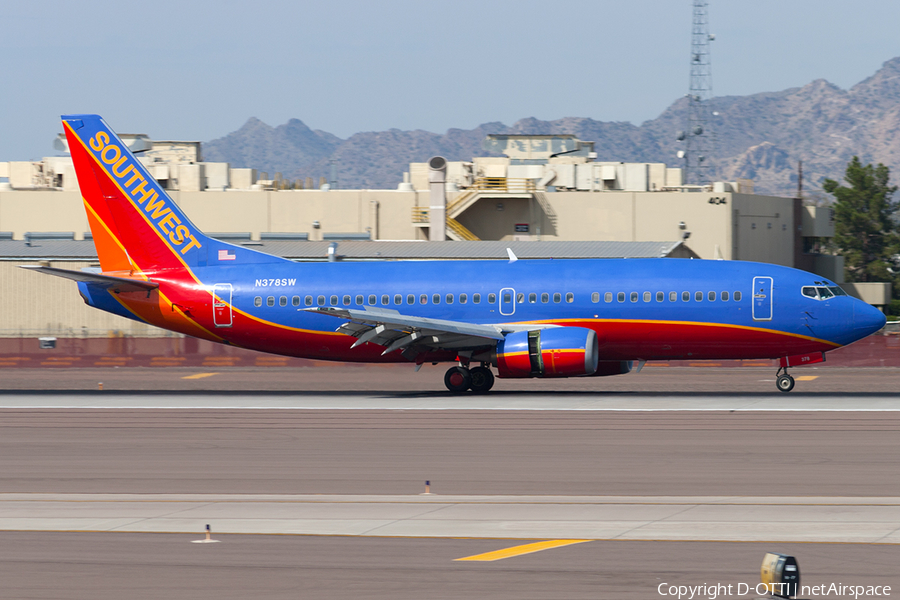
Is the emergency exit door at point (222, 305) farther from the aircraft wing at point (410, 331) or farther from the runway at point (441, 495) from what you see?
the runway at point (441, 495)

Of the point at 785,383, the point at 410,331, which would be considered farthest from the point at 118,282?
the point at 785,383

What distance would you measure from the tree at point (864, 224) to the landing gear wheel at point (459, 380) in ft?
312

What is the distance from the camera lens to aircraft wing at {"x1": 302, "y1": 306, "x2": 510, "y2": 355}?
3422cm

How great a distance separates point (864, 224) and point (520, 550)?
120m

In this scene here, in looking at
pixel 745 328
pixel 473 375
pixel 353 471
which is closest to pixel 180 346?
pixel 473 375

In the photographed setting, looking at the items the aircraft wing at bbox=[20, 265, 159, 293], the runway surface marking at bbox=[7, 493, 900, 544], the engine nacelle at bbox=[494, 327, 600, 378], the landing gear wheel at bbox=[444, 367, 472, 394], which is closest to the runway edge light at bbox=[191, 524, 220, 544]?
the runway surface marking at bbox=[7, 493, 900, 544]

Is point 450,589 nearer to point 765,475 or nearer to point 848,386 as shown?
point 765,475

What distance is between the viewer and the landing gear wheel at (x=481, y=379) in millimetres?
36750

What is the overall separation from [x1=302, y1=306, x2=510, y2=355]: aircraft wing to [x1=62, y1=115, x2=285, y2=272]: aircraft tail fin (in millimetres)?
6572

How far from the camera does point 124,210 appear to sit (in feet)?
127

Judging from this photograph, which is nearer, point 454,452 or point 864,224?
point 454,452

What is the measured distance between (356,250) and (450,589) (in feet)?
184

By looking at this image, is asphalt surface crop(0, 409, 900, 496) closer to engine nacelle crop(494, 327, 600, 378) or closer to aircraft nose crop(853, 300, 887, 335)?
engine nacelle crop(494, 327, 600, 378)

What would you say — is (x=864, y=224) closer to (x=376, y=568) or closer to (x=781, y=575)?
(x=376, y=568)
